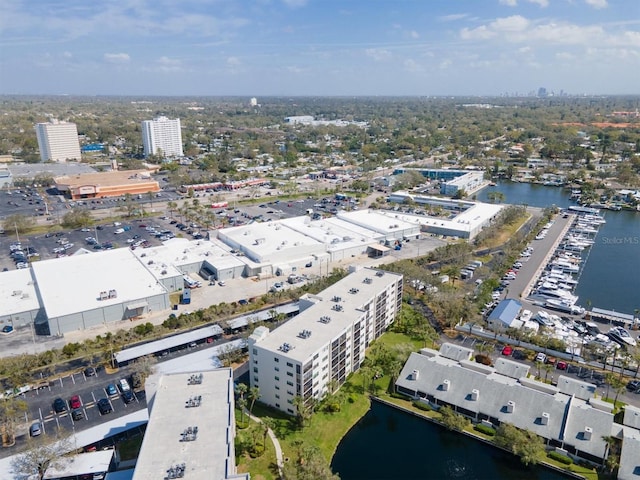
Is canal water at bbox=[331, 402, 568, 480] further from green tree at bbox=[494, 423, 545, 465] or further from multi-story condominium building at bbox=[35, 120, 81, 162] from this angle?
multi-story condominium building at bbox=[35, 120, 81, 162]

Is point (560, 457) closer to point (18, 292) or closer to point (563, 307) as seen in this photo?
point (563, 307)


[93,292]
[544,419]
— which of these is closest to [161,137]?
[93,292]

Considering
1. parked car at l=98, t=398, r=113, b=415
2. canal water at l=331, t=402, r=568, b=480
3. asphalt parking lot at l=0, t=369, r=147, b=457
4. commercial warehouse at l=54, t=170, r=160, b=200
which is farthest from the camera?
commercial warehouse at l=54, t=170, r=160, b=200

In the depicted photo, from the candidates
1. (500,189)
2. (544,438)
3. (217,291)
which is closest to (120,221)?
(217,291)

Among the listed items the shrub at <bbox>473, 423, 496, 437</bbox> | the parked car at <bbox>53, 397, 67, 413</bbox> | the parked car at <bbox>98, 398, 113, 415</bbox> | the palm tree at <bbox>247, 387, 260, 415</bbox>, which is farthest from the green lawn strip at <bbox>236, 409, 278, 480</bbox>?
the shrub at <bbox>473, 423, 496, 437</bbox>

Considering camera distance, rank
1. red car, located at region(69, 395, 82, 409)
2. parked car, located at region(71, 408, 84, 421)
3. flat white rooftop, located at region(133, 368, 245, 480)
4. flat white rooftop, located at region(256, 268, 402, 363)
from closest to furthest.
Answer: flat white rooftop, located at region(133, 368, 245, 480) → parked car, located at region(71, 408, 84, 421) → red car, located at region(69, 395, 82, 409) → flat white rooftop, located at region(256, 268, 402, 363)

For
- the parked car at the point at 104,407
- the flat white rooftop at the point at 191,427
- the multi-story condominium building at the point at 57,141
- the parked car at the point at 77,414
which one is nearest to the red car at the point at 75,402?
the parked car at the point at 77,414

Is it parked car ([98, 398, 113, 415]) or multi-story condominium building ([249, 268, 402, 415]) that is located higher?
multi-story condominium building ([249, 268, 402, 415])

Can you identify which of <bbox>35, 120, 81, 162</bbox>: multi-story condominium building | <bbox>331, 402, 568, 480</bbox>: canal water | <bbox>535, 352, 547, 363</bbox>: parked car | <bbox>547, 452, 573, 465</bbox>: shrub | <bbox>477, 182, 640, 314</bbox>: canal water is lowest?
<bbox>331, 402, 568, 480</bbox>: canal water
